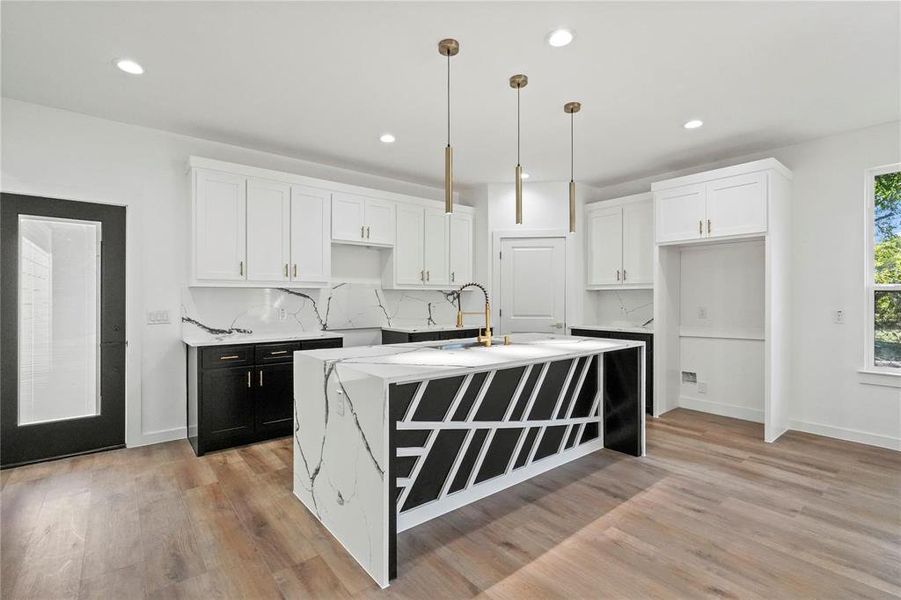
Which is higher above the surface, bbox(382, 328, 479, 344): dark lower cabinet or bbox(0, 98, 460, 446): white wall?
bbox(0, 98, 460, 446): white wall

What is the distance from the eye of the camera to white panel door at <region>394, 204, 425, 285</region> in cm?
498

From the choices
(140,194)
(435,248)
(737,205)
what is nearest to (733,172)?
(737,205)

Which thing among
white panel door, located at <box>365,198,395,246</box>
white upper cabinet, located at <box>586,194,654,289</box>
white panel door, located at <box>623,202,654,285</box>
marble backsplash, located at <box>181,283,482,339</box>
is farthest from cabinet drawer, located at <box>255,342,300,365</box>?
white panel door, located at <box>623,202,654,285</box>

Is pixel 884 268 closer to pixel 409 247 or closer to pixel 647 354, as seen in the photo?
pixel 647 354

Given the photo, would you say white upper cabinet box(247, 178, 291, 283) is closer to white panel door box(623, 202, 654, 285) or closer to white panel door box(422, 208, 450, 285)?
white panel door box(422, 208, 450, 285)

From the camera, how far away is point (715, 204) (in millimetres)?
4188

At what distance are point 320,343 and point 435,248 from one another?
1.86 m

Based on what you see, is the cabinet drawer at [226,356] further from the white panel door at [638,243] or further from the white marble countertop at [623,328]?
the white panel door at [638,243]

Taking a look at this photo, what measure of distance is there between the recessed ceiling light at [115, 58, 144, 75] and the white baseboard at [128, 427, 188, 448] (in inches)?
112

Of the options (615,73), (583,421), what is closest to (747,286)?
(583,421)

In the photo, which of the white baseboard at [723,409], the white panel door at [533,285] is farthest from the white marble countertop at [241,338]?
the white baseboard at [723,409]

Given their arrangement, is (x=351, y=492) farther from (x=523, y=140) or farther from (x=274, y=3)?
(x=523, y=140)

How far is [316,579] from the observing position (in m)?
1.99

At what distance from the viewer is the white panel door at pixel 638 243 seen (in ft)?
16.3
